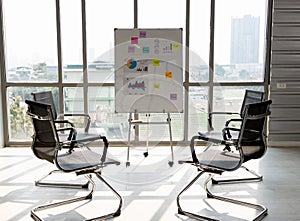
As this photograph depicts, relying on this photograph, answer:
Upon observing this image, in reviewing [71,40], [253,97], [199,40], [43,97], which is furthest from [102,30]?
[253,97]

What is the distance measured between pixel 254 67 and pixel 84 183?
3.20 m

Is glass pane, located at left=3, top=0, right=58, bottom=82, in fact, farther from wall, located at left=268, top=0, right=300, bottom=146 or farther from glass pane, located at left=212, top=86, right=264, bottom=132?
wall, located at left=268, top=0, right=300, bottom=146

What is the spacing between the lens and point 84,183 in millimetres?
3779

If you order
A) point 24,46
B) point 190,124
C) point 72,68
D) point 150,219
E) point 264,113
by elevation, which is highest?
point 24,46

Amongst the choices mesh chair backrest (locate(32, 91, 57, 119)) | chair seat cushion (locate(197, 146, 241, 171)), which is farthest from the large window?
chair seat cushion (locate(197, 146, 241, 171))

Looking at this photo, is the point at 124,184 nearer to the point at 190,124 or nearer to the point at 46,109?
the point at 46,109

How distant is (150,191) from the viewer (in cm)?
361

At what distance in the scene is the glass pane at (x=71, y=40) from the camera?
5117 mm

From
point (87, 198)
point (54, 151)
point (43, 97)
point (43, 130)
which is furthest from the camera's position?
point (43, 97)

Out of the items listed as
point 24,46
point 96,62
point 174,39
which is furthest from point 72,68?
point 174,39

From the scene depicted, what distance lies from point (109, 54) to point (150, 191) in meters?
2.47

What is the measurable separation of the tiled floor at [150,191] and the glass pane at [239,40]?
1.37 metres

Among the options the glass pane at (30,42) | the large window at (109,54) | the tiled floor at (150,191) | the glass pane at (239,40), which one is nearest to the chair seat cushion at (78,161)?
the tiled floor at (150,191)

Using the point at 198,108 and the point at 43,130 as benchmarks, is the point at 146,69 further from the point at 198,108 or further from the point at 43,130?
the point at 43,130
